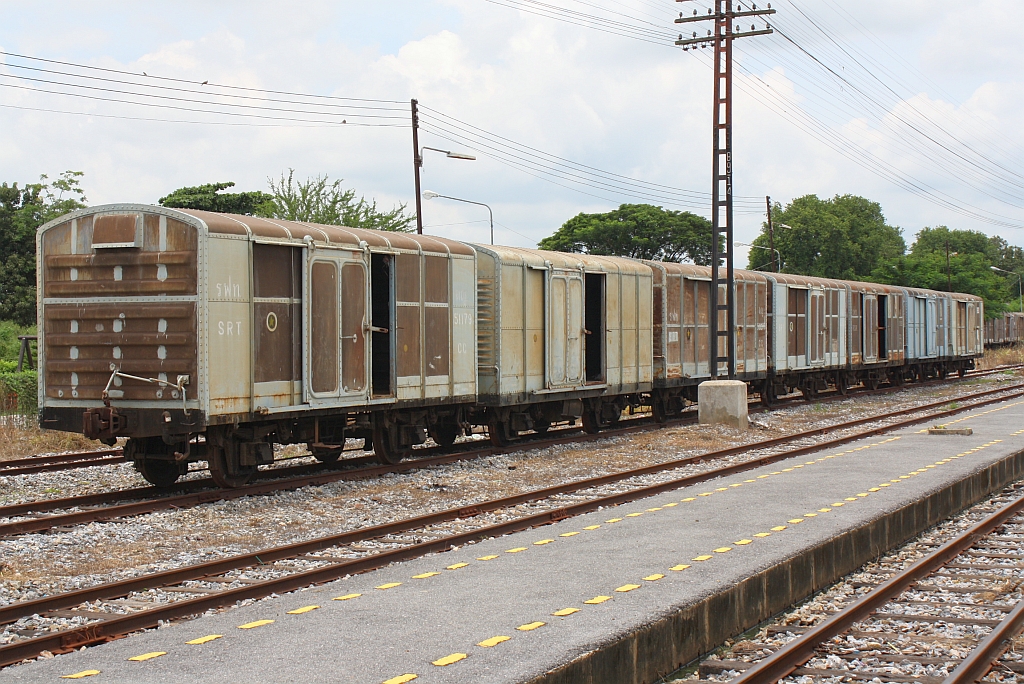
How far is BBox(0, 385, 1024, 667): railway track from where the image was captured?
7219 mm

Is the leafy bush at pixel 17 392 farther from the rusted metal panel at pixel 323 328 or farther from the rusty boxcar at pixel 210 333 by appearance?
the rusted metal panel at pixel 323 328

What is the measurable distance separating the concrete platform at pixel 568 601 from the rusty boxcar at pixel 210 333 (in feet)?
14.4

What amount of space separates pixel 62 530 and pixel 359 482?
433 centimetres

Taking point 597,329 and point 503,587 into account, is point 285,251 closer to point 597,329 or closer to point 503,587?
point 503,587

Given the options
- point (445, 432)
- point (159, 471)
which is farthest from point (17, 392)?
point (159, 471)

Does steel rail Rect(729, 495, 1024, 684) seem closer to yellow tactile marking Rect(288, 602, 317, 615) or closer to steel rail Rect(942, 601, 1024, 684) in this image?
steel rail Rect(942, 601, 1024, 684)

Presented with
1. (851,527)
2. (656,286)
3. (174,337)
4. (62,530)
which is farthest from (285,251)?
(656,286)

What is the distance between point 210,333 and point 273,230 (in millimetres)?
1660

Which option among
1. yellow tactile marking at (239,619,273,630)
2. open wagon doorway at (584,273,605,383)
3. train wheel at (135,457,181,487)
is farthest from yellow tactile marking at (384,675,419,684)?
open wagon doorway at (584,273,605,383)

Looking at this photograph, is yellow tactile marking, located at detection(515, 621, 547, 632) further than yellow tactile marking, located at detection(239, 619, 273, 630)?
No

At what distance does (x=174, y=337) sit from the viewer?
1215 centimetres

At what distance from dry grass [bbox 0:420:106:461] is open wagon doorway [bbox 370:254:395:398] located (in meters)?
5.76

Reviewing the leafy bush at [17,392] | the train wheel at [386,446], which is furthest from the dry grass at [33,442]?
the train wheel at [386,446]

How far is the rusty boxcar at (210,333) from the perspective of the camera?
479 inches
